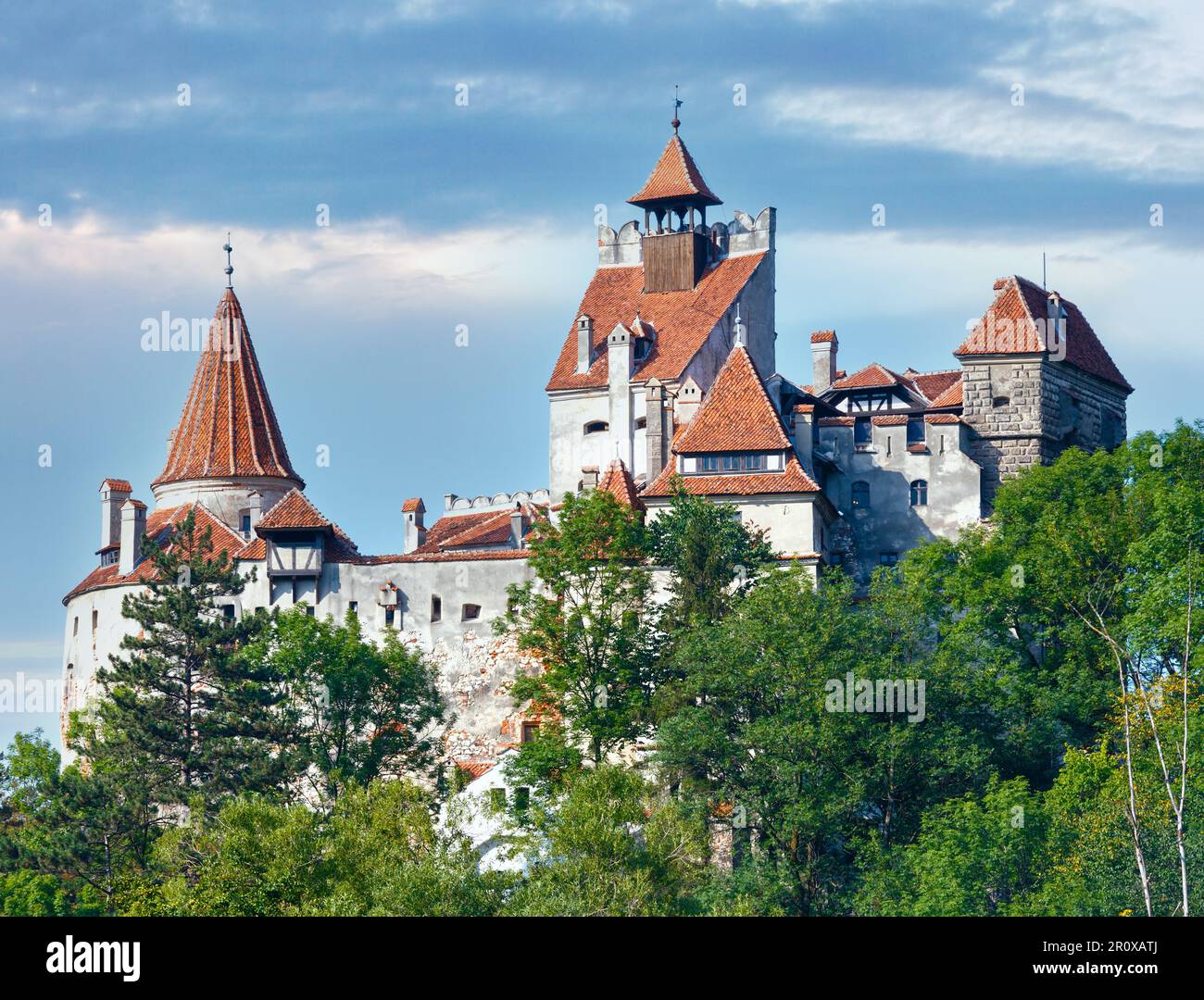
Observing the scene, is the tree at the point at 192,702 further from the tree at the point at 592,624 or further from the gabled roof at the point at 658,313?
the gabled roof at the point at 658,313

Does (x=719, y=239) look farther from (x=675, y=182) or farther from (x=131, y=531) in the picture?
(x=131, y=531)

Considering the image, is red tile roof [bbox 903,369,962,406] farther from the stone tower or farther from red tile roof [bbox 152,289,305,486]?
red tile roof [bbox 152,289,305,486]

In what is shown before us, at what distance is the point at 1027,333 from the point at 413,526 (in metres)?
18.6

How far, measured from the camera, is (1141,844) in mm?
44250

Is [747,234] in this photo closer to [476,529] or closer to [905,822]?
[476,529]

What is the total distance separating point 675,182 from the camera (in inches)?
2712

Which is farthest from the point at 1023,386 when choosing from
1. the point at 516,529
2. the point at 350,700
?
the point at 350,700

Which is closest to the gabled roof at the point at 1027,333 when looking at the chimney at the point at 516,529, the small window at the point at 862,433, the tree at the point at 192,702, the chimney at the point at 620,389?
the small window at the point at 862,433

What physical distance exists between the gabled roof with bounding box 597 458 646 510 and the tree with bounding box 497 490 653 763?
66.0 inches

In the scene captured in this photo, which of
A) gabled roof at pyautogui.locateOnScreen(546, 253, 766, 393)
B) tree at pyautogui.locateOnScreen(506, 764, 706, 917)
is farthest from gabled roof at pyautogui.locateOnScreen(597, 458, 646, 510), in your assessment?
tree at pyautogui.locateOnScreen(506, 764, 706, 917)

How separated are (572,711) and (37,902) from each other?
42.4ft

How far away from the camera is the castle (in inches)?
2197

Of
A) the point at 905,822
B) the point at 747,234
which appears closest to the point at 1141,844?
the point at 905,822

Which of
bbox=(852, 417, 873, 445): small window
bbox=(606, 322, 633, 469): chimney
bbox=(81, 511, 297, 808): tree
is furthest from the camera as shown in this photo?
bbox=(606, 322, 633, 469): chimney
